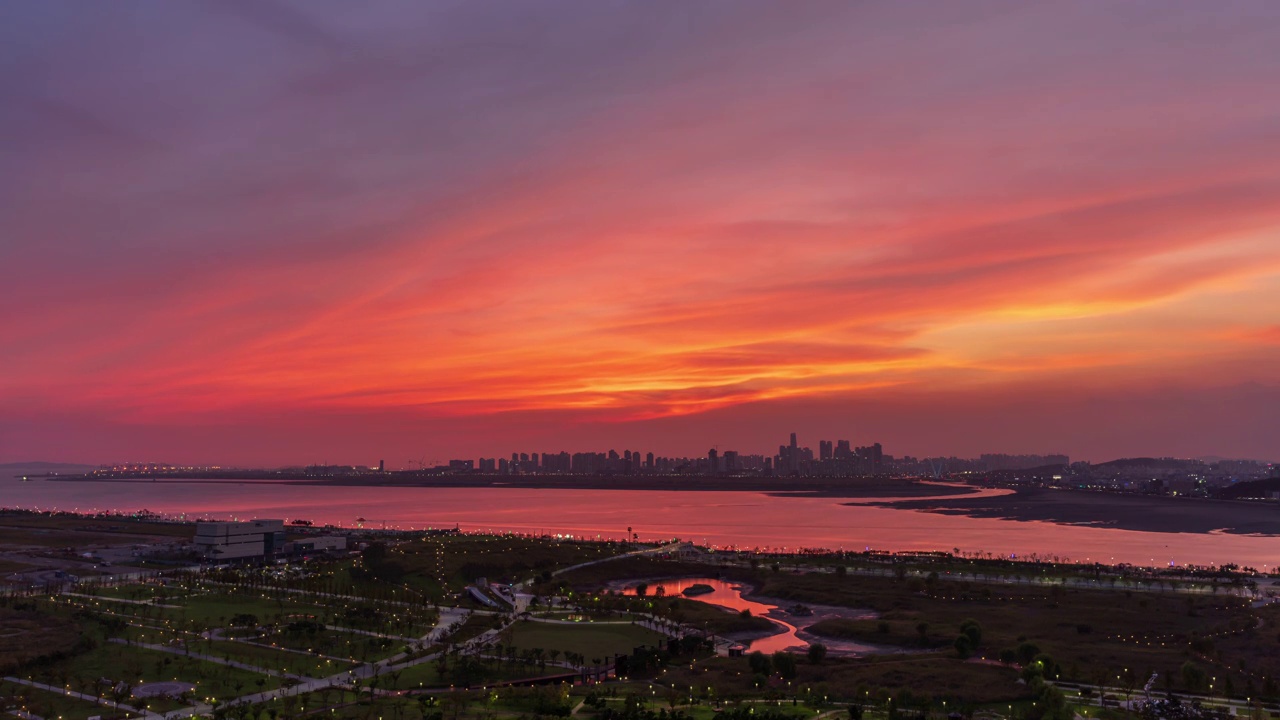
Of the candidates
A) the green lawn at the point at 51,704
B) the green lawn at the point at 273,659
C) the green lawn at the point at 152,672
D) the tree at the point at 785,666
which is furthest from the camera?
the tree at the point at 785,666

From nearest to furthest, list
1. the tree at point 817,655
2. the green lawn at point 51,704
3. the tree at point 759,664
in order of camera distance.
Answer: the green lawn at point 51,704 → the tree at point 759,664 → the tree at point 817,655

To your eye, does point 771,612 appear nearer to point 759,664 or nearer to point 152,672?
point 759,664

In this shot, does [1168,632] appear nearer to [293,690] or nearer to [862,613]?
[862,613]

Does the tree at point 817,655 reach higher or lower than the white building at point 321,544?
higher

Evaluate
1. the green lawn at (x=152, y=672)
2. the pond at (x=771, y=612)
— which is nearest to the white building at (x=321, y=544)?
the pond at (x=771, y=612)

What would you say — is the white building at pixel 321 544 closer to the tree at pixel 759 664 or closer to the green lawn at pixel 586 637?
the green lawn at pixel 586 637

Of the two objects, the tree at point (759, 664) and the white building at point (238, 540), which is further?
the white building at point (238, 540)

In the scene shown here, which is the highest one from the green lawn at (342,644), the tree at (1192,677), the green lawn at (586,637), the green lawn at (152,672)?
the tree at (1192,677)

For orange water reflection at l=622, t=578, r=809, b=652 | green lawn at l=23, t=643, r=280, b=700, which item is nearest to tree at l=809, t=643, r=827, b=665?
orange water reflection at l=622, t=578, r=809, b=652

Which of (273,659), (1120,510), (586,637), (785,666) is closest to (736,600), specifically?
(586,637)
